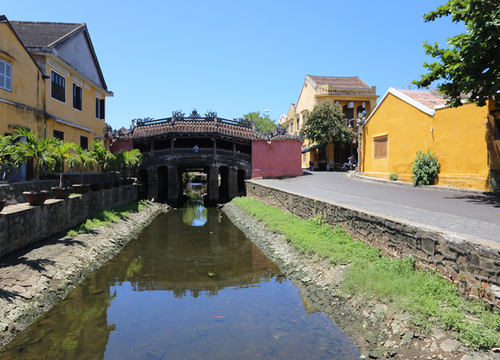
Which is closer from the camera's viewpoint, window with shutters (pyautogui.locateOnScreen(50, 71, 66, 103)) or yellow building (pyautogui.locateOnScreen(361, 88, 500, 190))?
yellow building (pyautogui.locateOnScreen(361, 88, 500, 190))

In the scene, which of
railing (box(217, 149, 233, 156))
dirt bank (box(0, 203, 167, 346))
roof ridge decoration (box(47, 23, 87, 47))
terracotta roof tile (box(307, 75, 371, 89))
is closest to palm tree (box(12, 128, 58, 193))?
dirt bank (box(0, 203, 167, 346))

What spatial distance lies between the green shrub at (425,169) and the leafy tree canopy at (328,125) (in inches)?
658

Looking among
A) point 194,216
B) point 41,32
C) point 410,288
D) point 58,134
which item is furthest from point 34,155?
point 194,216

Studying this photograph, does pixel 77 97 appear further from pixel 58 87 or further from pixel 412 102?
pixel 412 102

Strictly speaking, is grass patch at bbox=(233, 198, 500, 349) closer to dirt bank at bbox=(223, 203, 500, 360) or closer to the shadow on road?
dirt bank at bbox=(223, 203, 500, 360)

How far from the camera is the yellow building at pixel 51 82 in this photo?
12477 millimetres

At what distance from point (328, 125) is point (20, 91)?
2591 centimetres

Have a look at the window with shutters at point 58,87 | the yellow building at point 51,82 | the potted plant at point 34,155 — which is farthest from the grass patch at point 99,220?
the window with shutters at point 58,87

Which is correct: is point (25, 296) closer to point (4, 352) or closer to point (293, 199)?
point (4, 352)

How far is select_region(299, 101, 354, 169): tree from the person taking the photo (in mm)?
32531

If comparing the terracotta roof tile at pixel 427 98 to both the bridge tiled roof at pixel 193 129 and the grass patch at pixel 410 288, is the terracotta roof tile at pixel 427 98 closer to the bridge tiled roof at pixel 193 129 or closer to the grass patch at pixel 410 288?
the grass patch at pixel 410 288

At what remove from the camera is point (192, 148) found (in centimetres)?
2617

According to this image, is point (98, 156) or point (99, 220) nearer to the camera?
point (99, 220)

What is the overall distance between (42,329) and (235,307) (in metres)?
3.45
